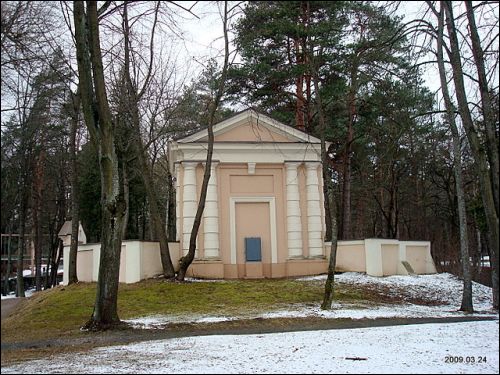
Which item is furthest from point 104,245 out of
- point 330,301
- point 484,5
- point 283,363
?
point 484,5

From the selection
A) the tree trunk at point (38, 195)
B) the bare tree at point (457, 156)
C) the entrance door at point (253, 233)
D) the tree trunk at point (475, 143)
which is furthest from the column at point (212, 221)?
the tree trunk at point (38, 195)

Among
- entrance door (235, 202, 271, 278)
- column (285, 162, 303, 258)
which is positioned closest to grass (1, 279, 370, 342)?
entrance door (235, 202, 271, 278)

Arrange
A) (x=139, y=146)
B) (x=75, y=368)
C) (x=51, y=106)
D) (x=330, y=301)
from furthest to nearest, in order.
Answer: (x=51, y=106)
(x=139, y=146)
(x=330, y=301)
(x=75, y=368)

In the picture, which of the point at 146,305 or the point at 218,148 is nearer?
the point at 146,305

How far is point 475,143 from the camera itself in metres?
12.6

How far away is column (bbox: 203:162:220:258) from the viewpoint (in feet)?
74.7

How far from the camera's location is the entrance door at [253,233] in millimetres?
23312

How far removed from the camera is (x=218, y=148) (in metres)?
23.6

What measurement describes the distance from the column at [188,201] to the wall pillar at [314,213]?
494 cm

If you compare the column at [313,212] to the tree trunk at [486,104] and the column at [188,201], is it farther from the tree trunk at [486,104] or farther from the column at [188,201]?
the tree trunk at [486,104]

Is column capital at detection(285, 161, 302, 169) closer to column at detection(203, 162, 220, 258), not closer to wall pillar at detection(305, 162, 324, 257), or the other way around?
wall pillar at detection(305, 162, 324, 257)

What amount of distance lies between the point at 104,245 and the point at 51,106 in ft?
48.6

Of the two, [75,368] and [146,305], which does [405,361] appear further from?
[146,305]

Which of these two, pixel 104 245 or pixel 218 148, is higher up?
pixel 218 148
